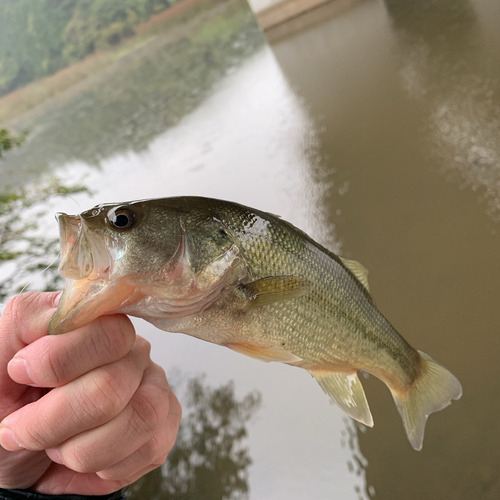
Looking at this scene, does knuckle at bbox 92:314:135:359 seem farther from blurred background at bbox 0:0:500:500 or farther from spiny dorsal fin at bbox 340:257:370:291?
spiny dorsal fin at bbox 340:257:370:291

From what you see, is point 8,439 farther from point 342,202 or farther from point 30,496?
point 342,202

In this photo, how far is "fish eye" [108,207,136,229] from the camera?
1010 millimetres

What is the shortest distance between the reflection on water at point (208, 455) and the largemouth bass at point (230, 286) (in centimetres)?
139

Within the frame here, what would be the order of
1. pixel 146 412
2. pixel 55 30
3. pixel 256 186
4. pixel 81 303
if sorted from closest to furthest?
1. pixel 81 303
2. pixel 146 412
3. pixel 256 186
4. pixel 55 30

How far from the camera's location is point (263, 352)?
3.69ft

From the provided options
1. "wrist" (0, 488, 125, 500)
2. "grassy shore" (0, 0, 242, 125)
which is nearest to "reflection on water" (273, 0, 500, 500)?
"wrist" (0, 488, 125, 500)

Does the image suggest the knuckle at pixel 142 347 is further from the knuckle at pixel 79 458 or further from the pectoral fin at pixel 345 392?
the pectoral fin at pixel 345 392

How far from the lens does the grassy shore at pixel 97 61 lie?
22141mm

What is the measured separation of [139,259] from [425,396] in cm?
124

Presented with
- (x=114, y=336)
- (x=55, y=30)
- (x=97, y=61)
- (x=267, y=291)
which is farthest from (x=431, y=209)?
(x=55, y=30)

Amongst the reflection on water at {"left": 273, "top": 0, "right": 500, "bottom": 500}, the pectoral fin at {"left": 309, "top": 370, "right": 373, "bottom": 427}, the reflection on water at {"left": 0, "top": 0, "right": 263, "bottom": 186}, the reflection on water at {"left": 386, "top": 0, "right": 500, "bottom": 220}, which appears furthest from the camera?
the reflection on water at {"left": 0, "top": 0, "right": 263, "bottom": 186}

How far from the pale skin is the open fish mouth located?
0.07 meters

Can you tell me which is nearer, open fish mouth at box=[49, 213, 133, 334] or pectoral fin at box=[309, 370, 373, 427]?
open fish mouth at box=[49, 213, 133, 334]

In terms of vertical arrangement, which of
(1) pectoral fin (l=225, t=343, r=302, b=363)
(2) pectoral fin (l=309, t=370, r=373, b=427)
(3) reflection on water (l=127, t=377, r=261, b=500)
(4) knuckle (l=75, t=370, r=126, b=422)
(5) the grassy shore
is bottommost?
(3) reflection on water (l=127, t=377, r=261, b=500)
